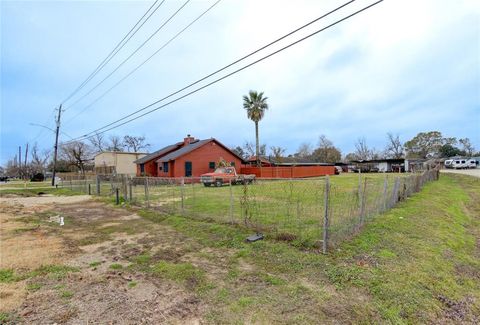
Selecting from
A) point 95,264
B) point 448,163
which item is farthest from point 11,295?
point 448,163

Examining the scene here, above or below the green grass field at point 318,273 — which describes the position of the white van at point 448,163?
above

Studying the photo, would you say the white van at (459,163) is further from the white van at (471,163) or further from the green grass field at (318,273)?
the green grass field at (318,273)

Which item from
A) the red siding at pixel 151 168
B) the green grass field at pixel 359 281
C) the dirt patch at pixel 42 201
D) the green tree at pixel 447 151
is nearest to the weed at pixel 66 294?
the green grass field at pixel 359 281

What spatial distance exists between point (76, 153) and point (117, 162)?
1736cm

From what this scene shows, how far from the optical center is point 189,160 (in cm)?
2805

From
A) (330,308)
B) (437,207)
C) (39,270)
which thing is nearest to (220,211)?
(39,270)

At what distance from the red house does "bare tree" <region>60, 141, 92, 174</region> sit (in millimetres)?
26066

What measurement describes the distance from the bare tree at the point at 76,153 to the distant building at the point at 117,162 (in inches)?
469

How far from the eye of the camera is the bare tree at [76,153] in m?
52.1

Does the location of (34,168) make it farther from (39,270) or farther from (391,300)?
(391,300)

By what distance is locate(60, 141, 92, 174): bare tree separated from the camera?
2049 inches

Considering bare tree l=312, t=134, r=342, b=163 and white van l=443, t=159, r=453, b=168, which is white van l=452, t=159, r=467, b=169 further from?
bare tree l=312, t=134, r=342, b=163

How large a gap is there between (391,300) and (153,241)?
5302mm

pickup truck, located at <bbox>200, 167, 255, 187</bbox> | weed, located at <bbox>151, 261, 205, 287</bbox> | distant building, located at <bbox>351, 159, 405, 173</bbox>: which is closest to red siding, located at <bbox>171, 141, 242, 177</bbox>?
pickup truck, located at <bbox>200, 167, 255, 187</bbox>
